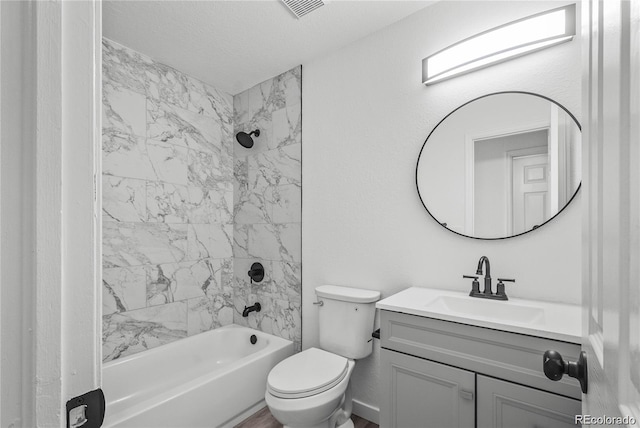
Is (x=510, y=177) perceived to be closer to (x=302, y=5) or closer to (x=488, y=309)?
(x=488, y=309)

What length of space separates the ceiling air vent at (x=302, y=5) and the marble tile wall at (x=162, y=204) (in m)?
1.21

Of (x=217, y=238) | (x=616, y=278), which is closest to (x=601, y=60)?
(x=616, y=278)

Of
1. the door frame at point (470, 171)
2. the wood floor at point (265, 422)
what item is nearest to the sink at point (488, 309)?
the door frame at point (470, 171)

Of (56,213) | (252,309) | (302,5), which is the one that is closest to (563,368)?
(56,213)

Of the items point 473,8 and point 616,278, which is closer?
point 616,278

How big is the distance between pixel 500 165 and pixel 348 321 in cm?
123

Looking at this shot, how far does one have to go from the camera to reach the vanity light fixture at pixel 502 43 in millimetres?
1392

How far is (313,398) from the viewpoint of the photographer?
1.54 meters

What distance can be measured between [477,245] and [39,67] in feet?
5.78

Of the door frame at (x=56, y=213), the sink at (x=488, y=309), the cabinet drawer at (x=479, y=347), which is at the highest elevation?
the door frame at (x=56, y=213)

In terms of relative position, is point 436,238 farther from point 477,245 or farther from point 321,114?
point 321,114

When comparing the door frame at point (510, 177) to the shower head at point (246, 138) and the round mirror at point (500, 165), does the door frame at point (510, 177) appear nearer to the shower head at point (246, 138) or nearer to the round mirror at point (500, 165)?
the round mirror at point (500, 165)

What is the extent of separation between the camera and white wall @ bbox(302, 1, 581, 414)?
1.46 metres

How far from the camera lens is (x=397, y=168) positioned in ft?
6.30
